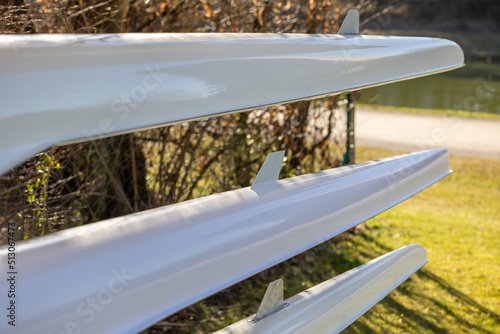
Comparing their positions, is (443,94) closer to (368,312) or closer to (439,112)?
(439,112)

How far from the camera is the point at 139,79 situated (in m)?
0.89

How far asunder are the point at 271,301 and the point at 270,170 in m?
0.32

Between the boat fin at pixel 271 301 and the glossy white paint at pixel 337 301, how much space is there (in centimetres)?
2

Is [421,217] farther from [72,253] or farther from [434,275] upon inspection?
[72,253]

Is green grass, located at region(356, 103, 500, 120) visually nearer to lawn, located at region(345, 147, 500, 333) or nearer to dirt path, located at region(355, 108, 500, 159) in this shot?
dirt path, located at region(355, 108, 500, 159)

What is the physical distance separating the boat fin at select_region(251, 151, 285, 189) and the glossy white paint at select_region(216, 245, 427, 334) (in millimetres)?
323

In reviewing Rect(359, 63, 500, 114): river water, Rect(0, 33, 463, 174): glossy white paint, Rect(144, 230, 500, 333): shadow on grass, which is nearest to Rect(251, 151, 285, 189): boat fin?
Rect(0, 33, 463, 174): glossy white paint

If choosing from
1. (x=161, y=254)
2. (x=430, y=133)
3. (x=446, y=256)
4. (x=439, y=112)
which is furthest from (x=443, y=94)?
(x=161, y=254)

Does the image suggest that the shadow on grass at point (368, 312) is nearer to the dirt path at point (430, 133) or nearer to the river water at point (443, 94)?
the dirt path at point (430, 133)

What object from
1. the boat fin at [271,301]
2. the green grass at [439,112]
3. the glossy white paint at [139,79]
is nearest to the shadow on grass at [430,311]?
the boat fin at [271,301]

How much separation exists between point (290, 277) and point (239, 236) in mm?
3611

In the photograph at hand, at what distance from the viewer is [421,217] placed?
6.55m

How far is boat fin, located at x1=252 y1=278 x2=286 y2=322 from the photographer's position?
4.49 feet

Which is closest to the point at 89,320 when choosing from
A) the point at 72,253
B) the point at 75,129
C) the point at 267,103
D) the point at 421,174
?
the point at 72,253
